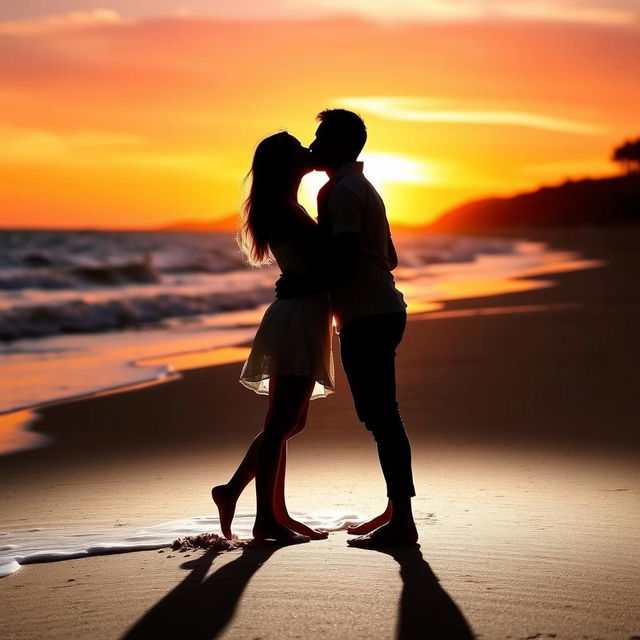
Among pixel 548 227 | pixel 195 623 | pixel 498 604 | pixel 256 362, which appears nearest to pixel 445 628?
pixel 498 604

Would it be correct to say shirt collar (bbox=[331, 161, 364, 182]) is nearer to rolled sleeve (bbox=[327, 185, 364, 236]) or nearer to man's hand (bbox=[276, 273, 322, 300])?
rolled sleeve (bbox=[327, 185, 364, 236])

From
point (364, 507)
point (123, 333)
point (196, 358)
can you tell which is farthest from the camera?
point (123, 333)

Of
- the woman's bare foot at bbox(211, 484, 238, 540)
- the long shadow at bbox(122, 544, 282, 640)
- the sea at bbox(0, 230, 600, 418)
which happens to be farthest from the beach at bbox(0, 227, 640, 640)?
the sea at bbox(0, 230, 600, 418)

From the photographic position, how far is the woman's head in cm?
488

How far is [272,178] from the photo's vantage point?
489cm

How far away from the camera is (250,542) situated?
15.7 feet

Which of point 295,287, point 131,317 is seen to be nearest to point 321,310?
point 295,287

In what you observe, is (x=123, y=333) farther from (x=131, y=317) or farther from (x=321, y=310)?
(x=321, y=310)

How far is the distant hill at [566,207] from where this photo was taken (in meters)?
138

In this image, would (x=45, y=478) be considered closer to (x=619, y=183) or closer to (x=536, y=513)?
(x=536, y=513)

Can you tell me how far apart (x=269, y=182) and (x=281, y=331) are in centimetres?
67

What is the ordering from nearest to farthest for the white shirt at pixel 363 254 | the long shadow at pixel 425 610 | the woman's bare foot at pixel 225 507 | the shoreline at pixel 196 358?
the long shadow at pixel 425 610 → the white shirt at pixel 363 254 → the woman's bare foot at pixel 225 507 → the shoreline at pixel 196 358

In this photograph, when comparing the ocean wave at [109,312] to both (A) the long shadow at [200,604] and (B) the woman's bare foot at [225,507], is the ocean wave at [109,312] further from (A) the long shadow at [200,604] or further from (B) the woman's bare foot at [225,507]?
(A) the long shadow at [200,604]

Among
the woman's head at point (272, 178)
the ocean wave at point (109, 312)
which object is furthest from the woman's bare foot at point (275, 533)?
the ocean wave at point (109, 312)
